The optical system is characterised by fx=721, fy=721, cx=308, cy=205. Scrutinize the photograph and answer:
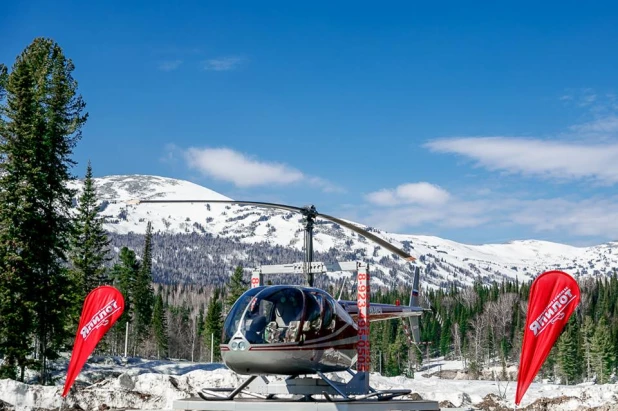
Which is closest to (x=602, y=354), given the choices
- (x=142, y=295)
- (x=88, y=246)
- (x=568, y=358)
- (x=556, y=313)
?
(x=568, y=358)

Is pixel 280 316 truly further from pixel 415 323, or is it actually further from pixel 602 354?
pixel 602 354

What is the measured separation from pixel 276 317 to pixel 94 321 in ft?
20.0

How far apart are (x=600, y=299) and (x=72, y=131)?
117 m

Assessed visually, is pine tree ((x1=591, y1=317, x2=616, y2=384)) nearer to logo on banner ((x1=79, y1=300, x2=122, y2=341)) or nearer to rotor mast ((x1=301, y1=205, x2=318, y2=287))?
rotor mast ((x1=301, y1=205, x2=318, y2=287))

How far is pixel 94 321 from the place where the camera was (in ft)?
66.6

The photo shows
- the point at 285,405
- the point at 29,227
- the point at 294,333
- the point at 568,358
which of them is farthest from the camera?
the point at 568,358

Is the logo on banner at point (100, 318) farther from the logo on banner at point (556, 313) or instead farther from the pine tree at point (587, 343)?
the pine tree at point (587, 343)

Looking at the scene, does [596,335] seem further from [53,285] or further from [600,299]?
[53,285]

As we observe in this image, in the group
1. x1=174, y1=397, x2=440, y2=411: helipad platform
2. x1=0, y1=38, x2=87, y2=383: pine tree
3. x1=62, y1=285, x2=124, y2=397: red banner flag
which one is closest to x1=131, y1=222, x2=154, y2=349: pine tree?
x1=0, y1=38, x2=87, y2=383: pine tree

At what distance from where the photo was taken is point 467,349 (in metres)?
126

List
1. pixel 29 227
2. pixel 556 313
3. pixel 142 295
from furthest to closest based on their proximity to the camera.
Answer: pixel 142 295
pixel 29 227
pixel 556 313

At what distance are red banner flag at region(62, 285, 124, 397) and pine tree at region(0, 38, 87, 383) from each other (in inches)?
570

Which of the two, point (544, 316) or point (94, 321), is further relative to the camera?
point (94, 321)

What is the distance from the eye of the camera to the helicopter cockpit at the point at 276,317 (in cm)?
1689
